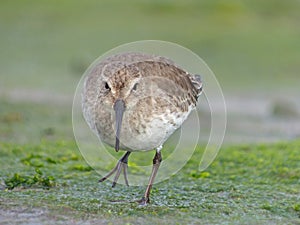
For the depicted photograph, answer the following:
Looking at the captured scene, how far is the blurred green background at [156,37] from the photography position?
18.7 meters

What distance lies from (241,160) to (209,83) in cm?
135

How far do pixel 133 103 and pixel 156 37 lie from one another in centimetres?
1483

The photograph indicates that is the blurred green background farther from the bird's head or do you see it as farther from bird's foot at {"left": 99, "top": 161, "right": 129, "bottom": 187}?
the bird's head

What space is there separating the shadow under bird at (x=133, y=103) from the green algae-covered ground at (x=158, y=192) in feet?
1.69

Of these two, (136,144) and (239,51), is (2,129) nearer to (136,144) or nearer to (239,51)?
(136,144)

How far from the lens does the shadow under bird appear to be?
7.37m

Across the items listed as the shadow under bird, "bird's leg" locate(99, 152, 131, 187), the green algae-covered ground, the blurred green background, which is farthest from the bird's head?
the blurred green background

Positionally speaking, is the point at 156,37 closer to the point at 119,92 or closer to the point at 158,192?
the point at 158,192

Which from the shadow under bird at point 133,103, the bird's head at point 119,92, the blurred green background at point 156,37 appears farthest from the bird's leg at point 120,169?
the blurred green background at point 156,37

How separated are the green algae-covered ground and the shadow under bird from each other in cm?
52

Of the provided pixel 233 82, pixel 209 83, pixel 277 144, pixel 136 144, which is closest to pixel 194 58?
pixel 209 83

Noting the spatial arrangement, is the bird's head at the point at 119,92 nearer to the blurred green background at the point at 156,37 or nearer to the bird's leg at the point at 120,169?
the bird's leg at the point at 120,169

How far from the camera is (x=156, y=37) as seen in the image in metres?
22.1

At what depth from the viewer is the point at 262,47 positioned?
2262 cm
